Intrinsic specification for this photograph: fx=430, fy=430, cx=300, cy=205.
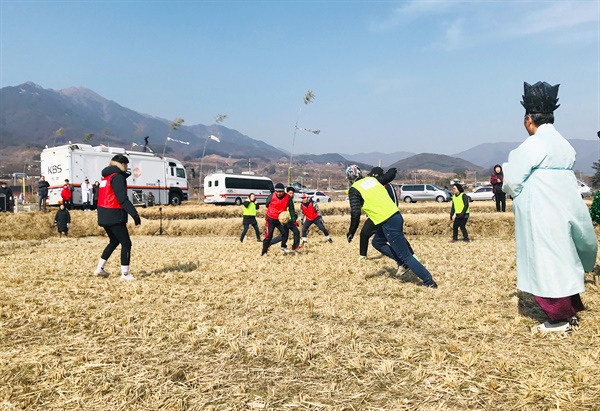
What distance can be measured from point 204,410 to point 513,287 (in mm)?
5333

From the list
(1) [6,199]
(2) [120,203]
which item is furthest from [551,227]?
(1) [6,199]

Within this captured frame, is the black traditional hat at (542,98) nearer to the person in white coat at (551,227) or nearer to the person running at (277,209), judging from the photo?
the person in white coat at (551,227)

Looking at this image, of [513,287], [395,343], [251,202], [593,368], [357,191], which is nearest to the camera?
[593,368]

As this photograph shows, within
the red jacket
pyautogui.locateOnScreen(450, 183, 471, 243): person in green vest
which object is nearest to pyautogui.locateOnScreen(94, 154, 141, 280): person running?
pyautogui.locateOnScreen(450, 183, 471, 243): person in green vest

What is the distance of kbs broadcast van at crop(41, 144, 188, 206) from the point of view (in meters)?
26.0

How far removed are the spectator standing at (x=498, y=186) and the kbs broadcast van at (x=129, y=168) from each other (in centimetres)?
2024

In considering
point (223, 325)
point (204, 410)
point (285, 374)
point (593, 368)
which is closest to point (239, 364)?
point (285, 374)

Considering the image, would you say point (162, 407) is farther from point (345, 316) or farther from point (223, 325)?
point (345, 316)

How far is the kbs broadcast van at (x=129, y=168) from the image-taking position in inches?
1025

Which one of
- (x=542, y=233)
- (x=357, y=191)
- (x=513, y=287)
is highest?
(x=357, y=191)

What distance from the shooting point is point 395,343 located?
163 inches

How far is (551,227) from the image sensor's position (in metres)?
4.23

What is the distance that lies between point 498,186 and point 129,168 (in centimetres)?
2200

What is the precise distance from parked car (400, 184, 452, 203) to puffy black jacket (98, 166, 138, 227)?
33.6 m
